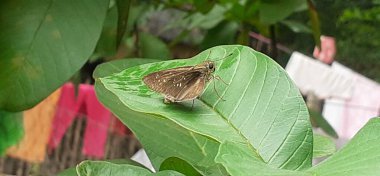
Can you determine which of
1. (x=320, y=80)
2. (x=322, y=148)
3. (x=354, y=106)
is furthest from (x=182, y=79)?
(x=354, y=106)

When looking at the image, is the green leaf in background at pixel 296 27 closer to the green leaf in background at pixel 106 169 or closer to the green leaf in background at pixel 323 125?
the green leaf in background at pixel 323 125

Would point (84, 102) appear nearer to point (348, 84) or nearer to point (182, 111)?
point (348, 84)

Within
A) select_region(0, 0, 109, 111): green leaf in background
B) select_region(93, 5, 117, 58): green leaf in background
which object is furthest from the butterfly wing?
select_region(93, 5, 117, 58): green leaf in background

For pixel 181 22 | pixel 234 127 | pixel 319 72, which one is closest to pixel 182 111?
pixel 234 127

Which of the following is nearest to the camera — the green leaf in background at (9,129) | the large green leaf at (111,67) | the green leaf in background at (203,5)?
the large green leaf at (111,67)

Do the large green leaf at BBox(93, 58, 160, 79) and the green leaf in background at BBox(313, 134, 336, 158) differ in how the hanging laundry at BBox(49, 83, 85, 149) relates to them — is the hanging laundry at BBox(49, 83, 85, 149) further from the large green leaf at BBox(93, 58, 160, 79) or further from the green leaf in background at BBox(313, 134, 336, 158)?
the green leaf in background at BBox(313, 134, 336, 158)

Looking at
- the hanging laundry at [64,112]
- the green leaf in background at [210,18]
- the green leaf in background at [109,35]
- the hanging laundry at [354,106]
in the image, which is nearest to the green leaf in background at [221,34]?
the green leaf in background at [210,18]
